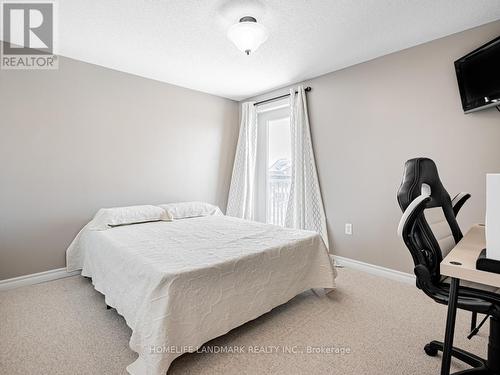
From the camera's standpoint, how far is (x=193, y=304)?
4.78 ft

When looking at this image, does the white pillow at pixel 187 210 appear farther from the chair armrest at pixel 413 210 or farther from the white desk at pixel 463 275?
the white desk at pixel 463 275

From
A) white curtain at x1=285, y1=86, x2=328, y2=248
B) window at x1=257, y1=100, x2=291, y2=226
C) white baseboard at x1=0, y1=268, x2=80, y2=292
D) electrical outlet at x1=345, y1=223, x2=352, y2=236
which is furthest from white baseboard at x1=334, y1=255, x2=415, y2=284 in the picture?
white baseboard at x1=0, y1=268, x2=80, y2=292

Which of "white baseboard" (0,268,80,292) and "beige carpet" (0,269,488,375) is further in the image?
"white baseboard" (0,268,80,292)

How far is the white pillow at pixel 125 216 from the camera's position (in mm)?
2588

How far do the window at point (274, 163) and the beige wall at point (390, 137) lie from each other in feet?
1.87

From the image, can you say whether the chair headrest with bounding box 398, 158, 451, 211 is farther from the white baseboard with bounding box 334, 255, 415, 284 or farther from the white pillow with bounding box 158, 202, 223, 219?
the white pillow with bounding box 158, 202, 223, 219

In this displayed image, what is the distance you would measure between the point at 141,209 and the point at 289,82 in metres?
2.50

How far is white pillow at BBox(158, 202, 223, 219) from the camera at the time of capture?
3.14 metres

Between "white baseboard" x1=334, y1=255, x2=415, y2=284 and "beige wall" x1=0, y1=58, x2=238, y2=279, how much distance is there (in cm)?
222

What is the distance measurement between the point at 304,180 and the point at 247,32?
1874 mm

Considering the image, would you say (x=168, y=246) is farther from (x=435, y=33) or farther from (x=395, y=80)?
(x=435, y=33)

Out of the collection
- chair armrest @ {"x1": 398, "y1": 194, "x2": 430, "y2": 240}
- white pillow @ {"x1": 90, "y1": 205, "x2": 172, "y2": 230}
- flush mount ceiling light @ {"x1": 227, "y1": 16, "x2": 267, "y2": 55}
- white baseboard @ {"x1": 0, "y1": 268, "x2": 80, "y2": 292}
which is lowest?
white baseboard @ {"x1": 0, "y1": 268, "x2": 80, "y2": 292}

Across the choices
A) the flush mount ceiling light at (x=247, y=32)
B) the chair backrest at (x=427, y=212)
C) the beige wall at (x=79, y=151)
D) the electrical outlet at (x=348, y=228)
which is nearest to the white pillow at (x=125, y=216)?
the beige wall at (x=79, y=151)

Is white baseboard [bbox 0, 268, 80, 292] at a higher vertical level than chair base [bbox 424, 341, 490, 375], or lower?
lower
